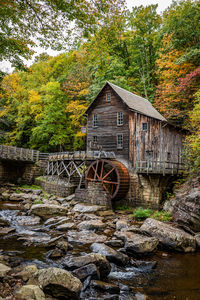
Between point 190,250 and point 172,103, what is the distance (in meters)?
14.2

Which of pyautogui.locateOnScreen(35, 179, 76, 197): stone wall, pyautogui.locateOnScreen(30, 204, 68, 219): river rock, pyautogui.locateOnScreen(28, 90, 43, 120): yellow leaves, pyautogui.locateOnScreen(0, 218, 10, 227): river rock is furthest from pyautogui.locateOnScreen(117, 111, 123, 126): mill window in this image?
pyautogui.locateOnScreen(0, 218, 10, 227): river rock

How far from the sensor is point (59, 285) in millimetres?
4090

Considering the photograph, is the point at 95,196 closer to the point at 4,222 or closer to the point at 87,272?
the point at 4,222

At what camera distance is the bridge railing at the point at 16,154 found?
67.5 ft

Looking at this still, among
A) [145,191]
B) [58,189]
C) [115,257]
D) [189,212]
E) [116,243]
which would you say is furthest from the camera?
[58,189]

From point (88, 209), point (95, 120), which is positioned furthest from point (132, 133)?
point (88, 209)

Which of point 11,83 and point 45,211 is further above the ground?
point 11,83

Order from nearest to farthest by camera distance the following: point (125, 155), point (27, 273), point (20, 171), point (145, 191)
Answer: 1. point (27, 273)
2. point (145, 191)
3. point (125, 155)
4. point (20, 171)

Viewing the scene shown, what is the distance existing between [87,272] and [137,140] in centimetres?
1165

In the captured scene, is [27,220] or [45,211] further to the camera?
[45,211]

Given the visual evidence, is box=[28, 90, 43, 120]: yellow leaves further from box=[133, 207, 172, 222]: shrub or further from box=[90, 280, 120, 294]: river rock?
box=[90, 280, 120, 294]: river rock

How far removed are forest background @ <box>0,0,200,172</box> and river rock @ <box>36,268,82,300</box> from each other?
6.19 meters

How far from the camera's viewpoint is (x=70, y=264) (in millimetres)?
5367

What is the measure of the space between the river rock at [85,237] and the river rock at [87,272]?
2852 millimetres
